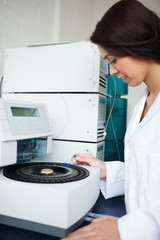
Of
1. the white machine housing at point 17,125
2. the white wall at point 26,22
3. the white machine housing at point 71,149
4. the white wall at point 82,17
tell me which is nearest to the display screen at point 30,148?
the white machine housing at point 17,125

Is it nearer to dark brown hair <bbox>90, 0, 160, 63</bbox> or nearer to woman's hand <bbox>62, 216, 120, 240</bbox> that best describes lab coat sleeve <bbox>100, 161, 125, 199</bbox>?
woman's hand <bbox>62, 216, 120, 240</bbox>

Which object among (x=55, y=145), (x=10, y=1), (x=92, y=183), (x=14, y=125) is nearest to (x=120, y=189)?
(x=92, y=183)

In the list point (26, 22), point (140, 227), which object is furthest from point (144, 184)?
point (26, 22)

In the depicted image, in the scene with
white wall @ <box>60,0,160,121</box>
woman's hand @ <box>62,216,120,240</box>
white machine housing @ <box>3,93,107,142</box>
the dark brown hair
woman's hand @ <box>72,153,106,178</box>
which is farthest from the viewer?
white wall @ <box>60,0,160,121</box>

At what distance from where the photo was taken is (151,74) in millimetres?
706

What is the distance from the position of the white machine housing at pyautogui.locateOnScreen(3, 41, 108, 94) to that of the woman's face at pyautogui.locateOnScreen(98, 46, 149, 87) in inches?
9.6

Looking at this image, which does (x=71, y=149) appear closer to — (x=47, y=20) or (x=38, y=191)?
(x=38, y=191)

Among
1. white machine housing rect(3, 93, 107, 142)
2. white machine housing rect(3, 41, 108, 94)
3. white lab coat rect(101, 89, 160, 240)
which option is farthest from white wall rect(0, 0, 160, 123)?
white lab coat rect(101, 89, 160, 240)

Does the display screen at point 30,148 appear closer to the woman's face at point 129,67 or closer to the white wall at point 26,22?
the woman's face at point 129,67

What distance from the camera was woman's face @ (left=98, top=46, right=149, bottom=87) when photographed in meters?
0.65

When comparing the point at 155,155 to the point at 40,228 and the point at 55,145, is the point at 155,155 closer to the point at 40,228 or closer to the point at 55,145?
the point at 40,228

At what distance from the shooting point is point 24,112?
80 cm

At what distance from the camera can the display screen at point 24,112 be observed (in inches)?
28.9

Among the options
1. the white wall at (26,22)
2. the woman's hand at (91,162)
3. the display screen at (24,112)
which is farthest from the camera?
the white wall at (26,22)
